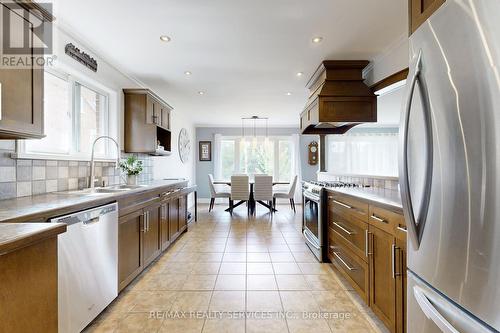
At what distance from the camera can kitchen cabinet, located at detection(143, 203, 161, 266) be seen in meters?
2.57

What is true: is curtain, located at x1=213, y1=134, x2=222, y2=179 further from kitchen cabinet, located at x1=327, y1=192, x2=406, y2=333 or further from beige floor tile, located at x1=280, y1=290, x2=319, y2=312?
beige floor tile, located at x1=280, y1=290, x2=319, y2=312

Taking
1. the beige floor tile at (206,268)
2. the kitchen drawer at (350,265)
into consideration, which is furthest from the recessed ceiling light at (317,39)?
the beige floor tile at (206,268)

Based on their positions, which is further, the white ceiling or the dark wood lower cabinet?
the white ceiling

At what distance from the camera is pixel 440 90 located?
83cm

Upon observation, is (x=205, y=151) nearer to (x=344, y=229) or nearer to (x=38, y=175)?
(x=38, y=175)

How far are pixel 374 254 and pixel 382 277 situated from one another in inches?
6.4

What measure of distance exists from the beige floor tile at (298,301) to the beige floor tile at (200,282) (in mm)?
687

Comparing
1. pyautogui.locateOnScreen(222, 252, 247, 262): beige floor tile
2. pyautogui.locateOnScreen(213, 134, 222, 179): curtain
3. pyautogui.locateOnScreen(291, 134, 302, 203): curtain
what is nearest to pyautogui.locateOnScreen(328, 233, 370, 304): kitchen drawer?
pyautogui.locateOnScreen(222, 252, 247, 262): beige floor tile

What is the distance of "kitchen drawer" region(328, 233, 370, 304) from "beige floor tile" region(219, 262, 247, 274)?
98 centimetres

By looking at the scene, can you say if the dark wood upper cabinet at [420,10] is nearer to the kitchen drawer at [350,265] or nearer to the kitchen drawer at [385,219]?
the kitchen drawer at [385,219]

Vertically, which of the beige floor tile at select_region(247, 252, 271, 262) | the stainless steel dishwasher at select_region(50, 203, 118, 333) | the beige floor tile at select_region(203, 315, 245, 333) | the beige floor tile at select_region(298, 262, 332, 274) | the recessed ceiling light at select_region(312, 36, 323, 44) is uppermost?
the recessed ceiling light at select_region(312, 36, 323, 44)

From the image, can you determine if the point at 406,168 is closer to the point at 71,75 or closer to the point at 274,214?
the point at 71,75

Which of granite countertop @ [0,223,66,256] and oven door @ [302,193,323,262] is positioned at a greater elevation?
granite countertop @ [0,223,66,256]

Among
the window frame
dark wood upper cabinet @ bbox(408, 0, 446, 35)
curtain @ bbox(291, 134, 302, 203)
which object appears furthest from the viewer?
the window frame
